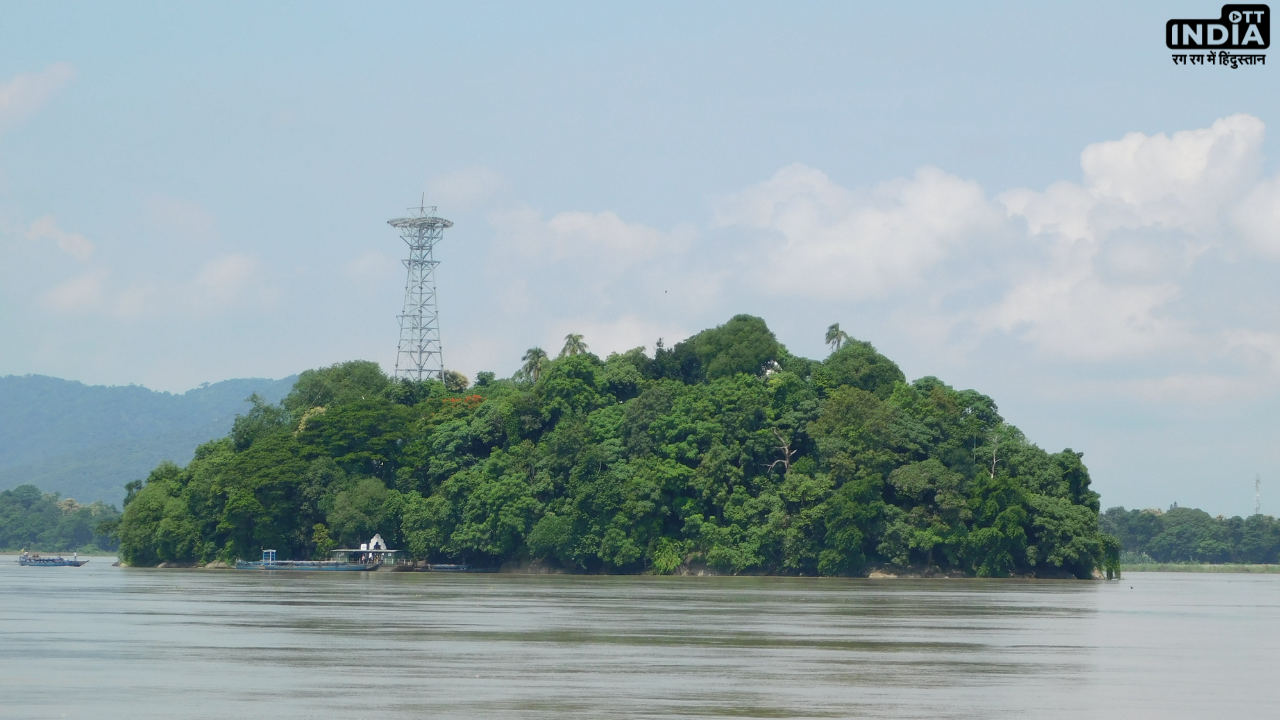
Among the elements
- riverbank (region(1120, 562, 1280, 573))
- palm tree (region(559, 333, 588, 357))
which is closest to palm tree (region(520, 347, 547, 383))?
palm tree (region(559, 333, 588, 357))

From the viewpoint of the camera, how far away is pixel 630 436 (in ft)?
350

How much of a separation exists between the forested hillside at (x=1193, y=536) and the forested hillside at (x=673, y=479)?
72.3 m

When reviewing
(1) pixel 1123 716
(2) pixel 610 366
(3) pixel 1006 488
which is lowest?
(1) pixel 1123 716

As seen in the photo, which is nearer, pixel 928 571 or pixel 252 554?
pixel 928 571

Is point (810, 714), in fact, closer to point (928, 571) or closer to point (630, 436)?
point (928, 571)

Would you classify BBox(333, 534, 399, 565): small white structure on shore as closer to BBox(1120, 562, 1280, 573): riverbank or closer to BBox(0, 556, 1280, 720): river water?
BBox(0, 556, 1280, 720): river water

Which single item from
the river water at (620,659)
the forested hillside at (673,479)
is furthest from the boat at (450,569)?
the river water at (620,659)

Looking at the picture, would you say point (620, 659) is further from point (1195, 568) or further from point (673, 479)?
point (1195, 568)

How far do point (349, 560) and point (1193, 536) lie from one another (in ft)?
358

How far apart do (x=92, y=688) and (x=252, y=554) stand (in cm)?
9393

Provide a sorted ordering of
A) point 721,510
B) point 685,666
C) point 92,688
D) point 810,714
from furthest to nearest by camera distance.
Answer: point 721,510, point 685,666, point 92,688, point 810,714

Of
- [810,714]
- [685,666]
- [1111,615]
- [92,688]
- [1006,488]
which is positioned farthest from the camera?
[1006,488]

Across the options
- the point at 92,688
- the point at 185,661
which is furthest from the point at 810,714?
the point at 185,661

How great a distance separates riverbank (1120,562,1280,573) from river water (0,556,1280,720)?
110890 mm
